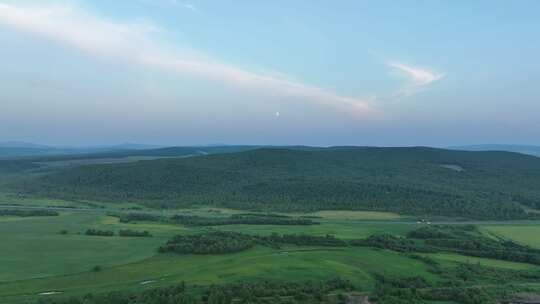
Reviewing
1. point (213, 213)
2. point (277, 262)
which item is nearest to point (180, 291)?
point (277, 262)

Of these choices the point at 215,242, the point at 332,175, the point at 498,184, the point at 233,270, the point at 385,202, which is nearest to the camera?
the point at 233,270

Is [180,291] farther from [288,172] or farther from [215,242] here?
[288,172]

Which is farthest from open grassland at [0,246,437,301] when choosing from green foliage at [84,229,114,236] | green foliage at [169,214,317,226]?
green foliage at [169,214,317,226]

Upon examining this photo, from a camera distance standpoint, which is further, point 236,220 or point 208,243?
point 236,220

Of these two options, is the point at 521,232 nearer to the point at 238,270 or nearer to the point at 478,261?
the point at 478,261

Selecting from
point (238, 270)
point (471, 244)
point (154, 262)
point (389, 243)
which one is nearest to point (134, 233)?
point (154, 262)
